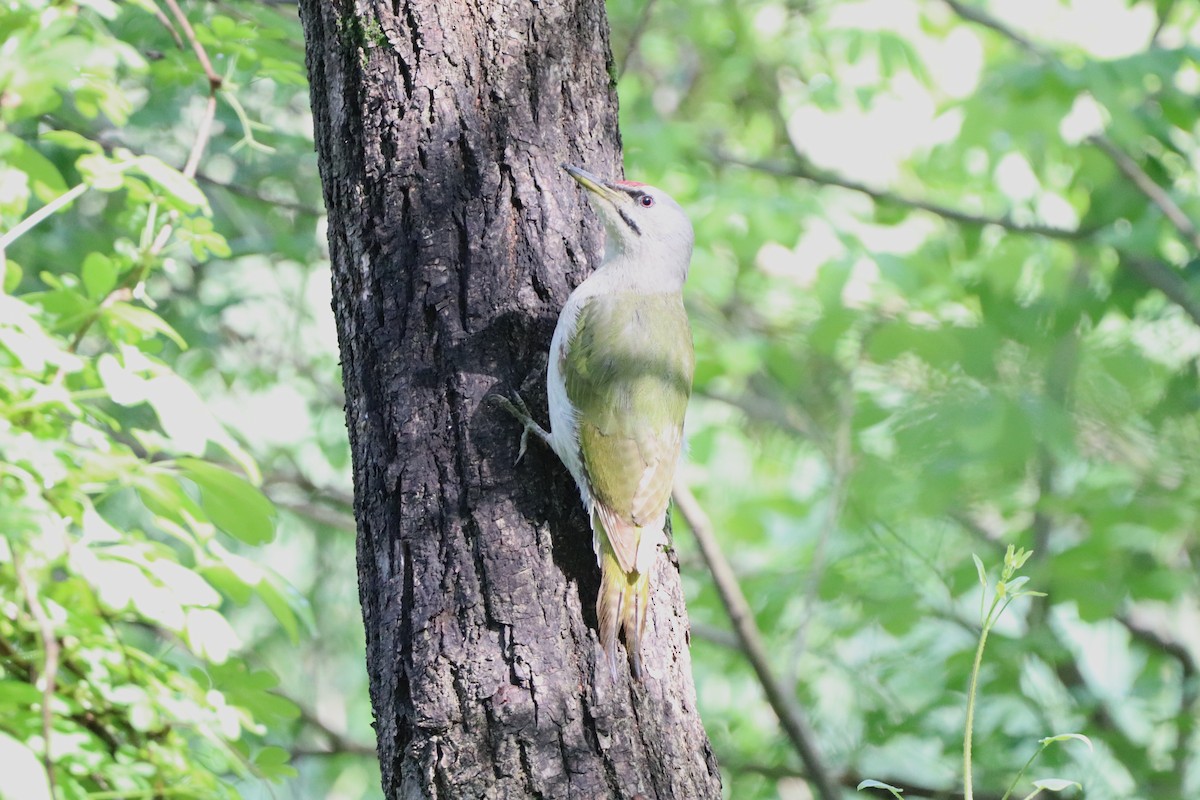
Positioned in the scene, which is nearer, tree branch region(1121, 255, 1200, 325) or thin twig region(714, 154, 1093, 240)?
tree branch region(1121, 255, 1200, 325)

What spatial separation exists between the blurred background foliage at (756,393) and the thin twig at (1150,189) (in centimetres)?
4

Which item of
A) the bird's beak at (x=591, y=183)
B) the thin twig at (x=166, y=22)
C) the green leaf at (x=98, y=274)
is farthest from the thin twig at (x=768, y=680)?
the green leaf at (x=98, y=274)

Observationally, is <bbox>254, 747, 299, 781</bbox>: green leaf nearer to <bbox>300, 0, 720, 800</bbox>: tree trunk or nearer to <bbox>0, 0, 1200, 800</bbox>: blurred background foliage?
<bbox>0, 0, 1200, 800</bbox>: blurred background foliage

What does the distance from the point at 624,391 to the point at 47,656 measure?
1513mm

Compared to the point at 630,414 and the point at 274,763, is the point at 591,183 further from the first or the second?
the point at 274,763

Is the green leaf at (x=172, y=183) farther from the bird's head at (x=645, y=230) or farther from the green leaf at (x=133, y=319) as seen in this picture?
the bird's head at (x=645, y=230)

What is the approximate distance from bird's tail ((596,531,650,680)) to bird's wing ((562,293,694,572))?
0.23m

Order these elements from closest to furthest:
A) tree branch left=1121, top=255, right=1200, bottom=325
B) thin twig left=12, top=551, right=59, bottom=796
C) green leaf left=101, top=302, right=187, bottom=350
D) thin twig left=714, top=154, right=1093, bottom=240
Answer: thin twig left=12, top=551, right=59, bottom=796, green leaf left=101, top=302, right=187, bottom=350, tree branch left=1121, top=255, right=1200, bottom=325, thin twig left=714, top=154, right=1093, bottom=240

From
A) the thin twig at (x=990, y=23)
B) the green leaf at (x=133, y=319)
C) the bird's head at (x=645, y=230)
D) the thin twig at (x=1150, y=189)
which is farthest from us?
the thin twig at (x=990, y=23)

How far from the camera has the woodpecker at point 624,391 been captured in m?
2.32

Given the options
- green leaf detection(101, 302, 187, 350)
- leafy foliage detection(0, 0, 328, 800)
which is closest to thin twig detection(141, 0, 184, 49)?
leafy foliage detection(0, 0, 328, 800)

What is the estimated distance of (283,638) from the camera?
7891 millimetres

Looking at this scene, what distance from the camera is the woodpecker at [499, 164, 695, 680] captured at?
2322mm

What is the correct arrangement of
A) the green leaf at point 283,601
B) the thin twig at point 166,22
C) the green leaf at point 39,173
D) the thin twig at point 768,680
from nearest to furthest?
the green leaf at point 283,601, the green leaf at point 39,173, the thin twig at point 166,22, the thin twig at point 768,680
